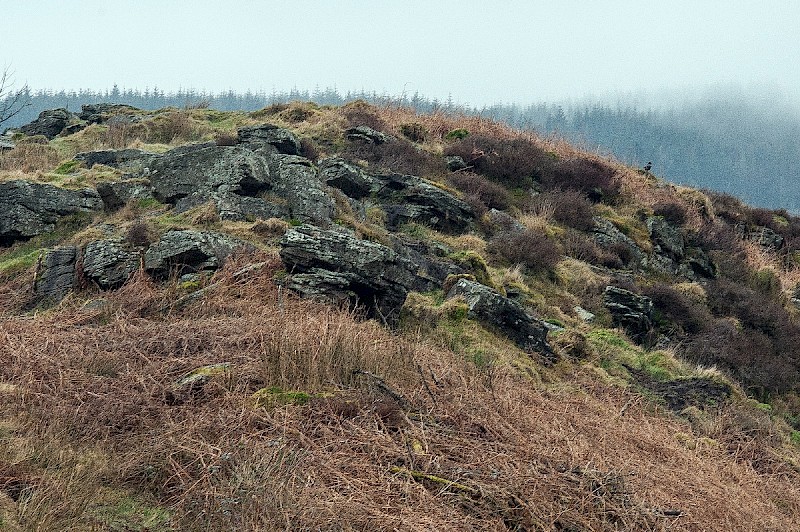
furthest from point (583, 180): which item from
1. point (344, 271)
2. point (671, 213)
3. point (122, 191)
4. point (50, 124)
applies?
point (50, 124)

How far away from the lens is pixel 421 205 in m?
13.7

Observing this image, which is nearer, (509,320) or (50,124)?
(509,320)

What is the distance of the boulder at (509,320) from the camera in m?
8.63

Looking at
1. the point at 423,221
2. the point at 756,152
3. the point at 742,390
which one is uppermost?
the point at 423,221

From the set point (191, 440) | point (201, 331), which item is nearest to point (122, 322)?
point (201, 331)

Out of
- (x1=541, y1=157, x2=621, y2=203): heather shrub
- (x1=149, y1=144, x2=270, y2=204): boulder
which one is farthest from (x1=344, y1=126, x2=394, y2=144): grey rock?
(x1=541, y1=157, x2=621, y2=203): heather shrub

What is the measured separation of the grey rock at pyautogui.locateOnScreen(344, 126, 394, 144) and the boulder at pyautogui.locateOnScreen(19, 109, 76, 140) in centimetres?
1139

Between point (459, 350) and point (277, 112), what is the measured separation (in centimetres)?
1491

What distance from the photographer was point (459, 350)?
768 cm

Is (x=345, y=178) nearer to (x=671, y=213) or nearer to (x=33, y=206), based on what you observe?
(x=33, y=206)

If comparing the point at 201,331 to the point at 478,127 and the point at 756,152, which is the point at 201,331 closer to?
the point at 478,127

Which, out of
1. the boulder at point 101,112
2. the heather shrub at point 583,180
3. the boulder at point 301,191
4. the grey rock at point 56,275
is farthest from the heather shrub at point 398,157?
the boulder at point 101,112

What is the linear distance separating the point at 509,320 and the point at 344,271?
2670mm

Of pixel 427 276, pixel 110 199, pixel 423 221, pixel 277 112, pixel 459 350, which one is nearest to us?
pixel 459 350
